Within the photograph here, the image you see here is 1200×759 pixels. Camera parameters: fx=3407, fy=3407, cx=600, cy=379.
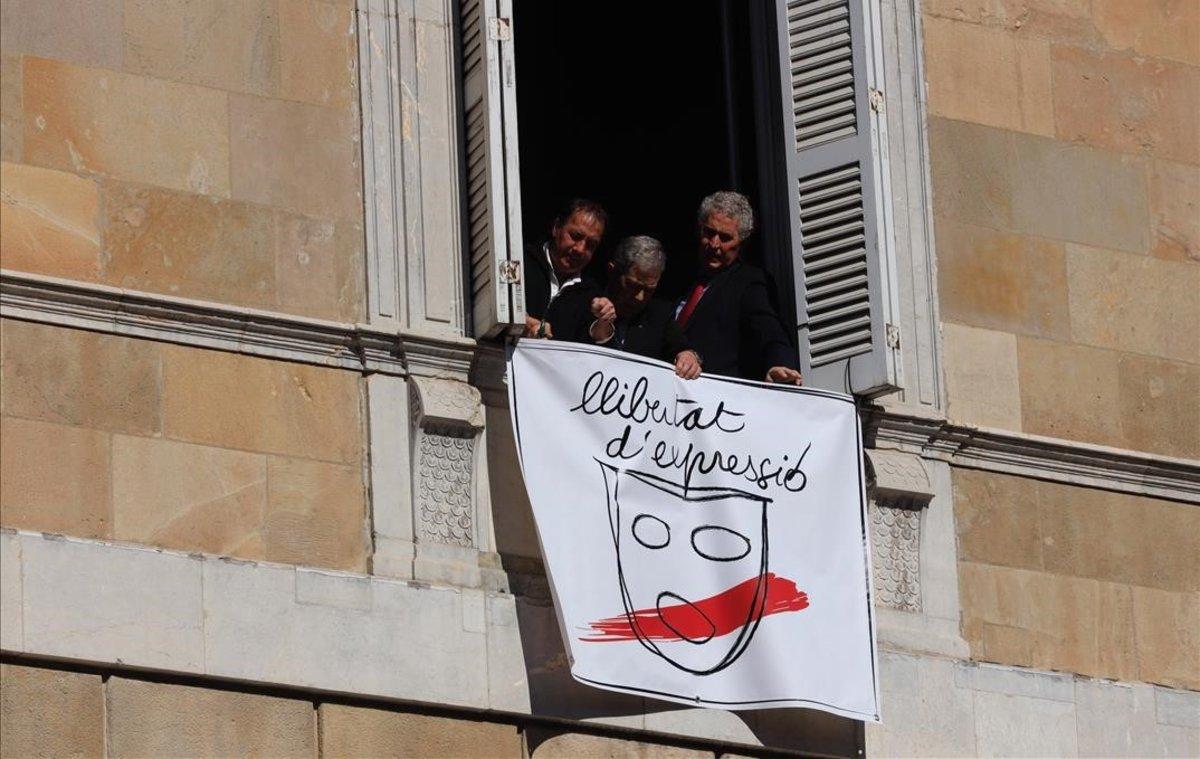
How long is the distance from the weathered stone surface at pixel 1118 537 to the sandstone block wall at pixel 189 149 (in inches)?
149

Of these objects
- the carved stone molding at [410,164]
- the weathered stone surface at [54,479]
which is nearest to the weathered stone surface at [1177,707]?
the carved stone molding at [410,164]

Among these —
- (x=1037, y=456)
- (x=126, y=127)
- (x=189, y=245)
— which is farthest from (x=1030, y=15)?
(x=126, y=127)

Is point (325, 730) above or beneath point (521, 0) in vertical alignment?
beneath

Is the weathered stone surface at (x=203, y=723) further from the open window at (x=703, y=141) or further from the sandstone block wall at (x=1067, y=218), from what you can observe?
the sandstone block wall at (x=1067, y=218)

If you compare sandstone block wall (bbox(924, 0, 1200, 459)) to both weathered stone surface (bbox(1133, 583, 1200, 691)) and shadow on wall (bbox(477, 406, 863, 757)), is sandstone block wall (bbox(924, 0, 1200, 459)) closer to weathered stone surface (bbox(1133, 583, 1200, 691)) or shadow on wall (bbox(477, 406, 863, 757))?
weathered stone surface (bbox(1133, 583, 1200, 691))

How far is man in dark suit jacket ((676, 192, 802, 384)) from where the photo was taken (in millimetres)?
16203

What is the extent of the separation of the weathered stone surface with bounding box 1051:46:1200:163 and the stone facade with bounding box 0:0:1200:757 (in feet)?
0.09

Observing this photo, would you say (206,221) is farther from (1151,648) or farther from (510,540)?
(1151,648)

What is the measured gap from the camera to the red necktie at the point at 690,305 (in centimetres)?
1627

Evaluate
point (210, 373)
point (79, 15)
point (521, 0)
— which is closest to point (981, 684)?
point (210, 373)

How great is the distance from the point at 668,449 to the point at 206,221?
2336 mm

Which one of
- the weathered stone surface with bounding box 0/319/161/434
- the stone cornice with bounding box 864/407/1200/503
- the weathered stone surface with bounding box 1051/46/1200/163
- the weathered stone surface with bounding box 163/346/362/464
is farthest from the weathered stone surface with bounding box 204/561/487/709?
the weathered stone surface with bounding box 1051/46/1200/163

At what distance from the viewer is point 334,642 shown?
14.6 metres

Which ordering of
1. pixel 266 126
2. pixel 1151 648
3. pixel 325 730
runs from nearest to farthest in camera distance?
1. pixel 325 730
2. pixel 266 126
3. pixel 1151 648
